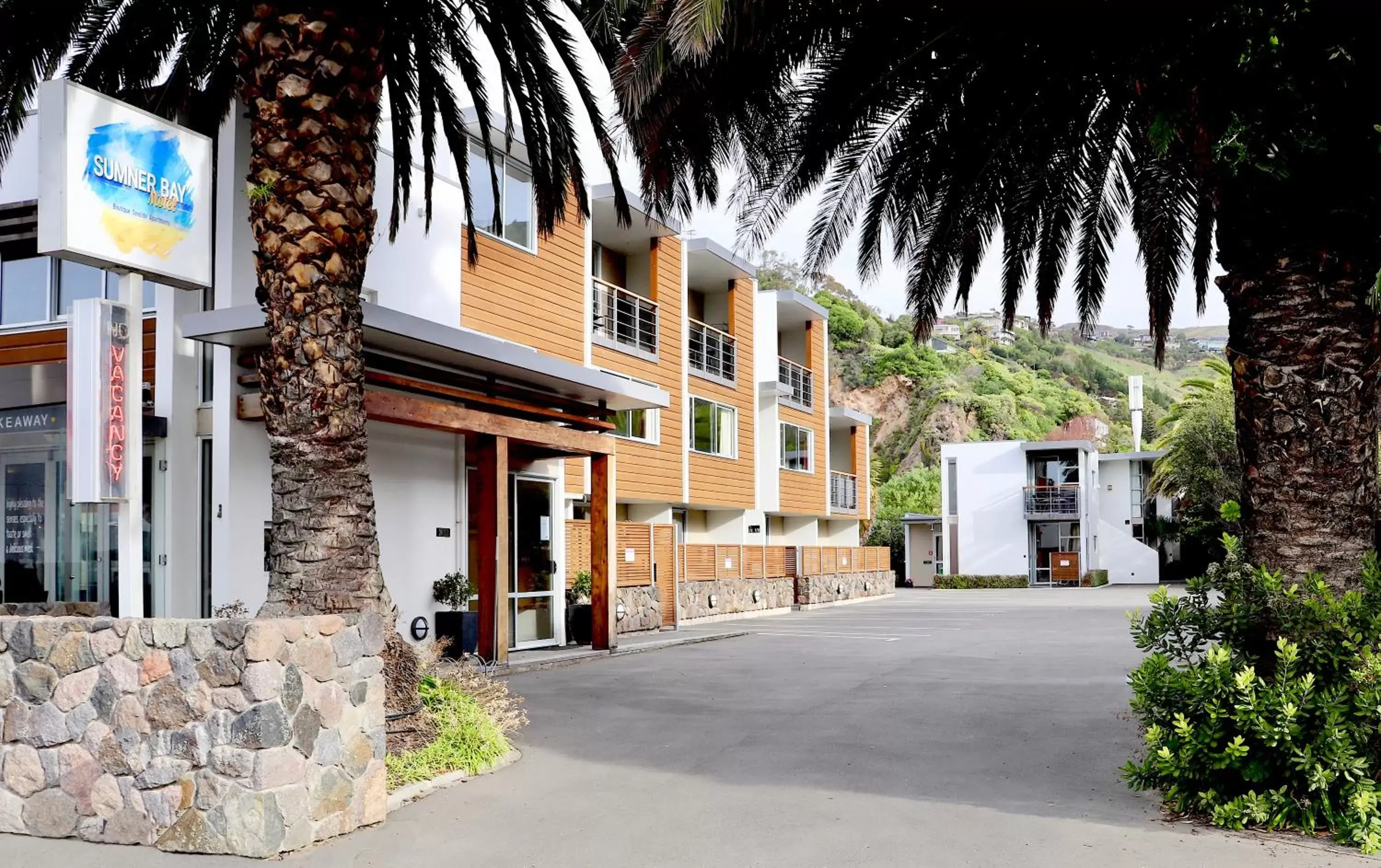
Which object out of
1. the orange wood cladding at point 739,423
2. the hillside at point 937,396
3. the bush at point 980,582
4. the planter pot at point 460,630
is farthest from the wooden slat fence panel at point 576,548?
the hillside at point 937,396

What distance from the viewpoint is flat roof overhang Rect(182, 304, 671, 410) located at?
11906 mm

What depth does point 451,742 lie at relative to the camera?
9109 mm

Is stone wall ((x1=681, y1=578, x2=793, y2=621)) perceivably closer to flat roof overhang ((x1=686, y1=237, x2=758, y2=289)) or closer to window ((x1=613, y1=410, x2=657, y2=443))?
window ((x1=613, y1=410, x2=657, y2=443))

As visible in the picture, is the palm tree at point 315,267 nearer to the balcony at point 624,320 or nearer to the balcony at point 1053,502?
the balcony at point 624,320

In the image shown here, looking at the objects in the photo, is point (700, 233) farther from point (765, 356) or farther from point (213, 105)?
point (213, 105)

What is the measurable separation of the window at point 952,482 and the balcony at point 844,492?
15014mm

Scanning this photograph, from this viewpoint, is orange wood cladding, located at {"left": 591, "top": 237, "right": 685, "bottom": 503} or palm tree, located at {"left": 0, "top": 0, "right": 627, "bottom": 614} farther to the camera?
orange wood cladding, located at {"left": 591, "top": 237, "right": 685, "bottom": 503}

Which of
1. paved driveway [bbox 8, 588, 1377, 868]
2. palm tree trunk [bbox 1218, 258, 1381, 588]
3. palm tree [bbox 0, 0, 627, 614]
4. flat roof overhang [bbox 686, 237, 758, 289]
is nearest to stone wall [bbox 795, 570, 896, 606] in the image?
flat roof overhang [bbox 686, 237, 758, 289]

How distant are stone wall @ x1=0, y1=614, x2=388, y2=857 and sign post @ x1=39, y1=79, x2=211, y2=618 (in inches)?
23.3

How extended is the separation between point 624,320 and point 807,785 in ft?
61.0

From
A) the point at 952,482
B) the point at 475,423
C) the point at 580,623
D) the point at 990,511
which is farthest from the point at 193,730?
the point at 952,482

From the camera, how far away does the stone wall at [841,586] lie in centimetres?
3469

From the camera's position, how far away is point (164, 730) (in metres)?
7.09

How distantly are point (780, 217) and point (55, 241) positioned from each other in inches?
269
